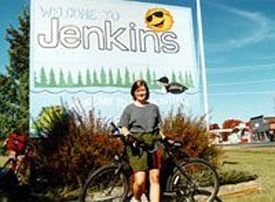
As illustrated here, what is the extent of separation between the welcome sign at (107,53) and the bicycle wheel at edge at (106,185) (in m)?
3.43

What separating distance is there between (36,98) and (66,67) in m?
0.93

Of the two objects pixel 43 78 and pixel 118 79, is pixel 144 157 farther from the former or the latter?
pixel 118 79

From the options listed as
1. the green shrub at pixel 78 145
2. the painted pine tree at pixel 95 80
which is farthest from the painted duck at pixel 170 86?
the green shrub at pixel 78 145

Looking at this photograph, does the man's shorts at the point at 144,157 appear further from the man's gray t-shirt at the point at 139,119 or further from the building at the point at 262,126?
the building at the point at 262,126

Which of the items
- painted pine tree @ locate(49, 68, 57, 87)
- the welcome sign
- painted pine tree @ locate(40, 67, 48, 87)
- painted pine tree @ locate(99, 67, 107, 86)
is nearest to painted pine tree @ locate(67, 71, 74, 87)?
the welcome sign

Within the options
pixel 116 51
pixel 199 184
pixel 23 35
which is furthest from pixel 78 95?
pixel 23 35

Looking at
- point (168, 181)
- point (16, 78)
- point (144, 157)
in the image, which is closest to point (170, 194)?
point (168, 181)

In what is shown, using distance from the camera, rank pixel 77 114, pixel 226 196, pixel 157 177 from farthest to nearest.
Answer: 1. pixel 77 114
2. pixel 226 196
3. pixel 157 177

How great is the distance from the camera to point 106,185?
17.7 feet

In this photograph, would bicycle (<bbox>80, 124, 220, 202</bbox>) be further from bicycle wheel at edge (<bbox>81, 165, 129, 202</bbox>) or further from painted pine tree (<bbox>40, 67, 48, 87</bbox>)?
painted pine tree (<bbox>40, 67, 48, 87</bbox>)

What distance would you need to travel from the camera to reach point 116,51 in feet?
30.9

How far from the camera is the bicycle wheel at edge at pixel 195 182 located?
18.5 ft

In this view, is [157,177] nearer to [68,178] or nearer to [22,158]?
[68,178]

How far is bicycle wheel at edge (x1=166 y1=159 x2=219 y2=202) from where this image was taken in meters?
5.65
